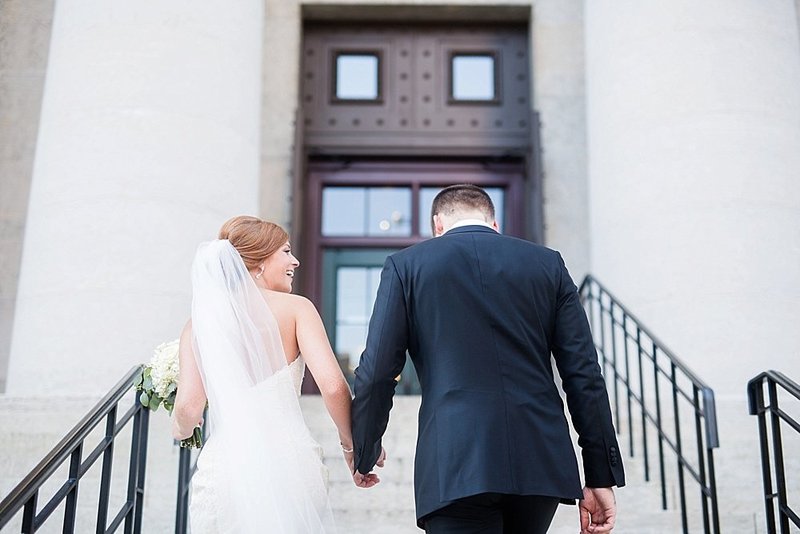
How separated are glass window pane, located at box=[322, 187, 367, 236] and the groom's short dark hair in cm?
627

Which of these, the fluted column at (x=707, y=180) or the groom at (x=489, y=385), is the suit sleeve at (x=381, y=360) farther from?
the fluted column at (x=707, y=180)

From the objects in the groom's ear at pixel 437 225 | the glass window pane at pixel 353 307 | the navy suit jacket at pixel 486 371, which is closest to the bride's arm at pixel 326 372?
the navy suit jacket at pixel 486 371

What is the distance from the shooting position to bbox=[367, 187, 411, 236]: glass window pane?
9753 mm

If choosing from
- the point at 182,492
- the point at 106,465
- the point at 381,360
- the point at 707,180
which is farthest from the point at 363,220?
the point at 381,360

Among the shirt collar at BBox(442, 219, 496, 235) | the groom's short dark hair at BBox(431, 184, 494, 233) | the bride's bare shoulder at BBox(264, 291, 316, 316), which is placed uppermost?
the groom's short dark hair at BBox(431, 184, 494, 233)

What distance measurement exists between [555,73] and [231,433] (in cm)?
705

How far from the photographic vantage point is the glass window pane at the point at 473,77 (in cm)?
1002

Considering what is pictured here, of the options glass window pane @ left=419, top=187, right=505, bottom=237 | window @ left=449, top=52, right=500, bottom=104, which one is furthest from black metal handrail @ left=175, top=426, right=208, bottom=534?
window @ left=449, top=52, right=500, bottom=104

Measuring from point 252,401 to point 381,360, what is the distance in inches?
27.8

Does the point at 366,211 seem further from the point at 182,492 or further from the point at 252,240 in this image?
the point at 252,240

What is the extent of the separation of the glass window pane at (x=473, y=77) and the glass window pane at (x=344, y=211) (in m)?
1.52

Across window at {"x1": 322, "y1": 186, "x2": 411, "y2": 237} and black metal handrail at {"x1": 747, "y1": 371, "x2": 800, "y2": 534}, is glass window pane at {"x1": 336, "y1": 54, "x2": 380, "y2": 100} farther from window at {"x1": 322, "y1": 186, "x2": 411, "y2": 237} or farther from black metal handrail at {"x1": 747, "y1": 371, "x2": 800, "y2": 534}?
black metal handrail at {"x1": 747, "y1": 371, "x2": 800, "y2": 534}

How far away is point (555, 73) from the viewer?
31.7ft

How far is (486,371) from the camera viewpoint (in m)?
3.14
